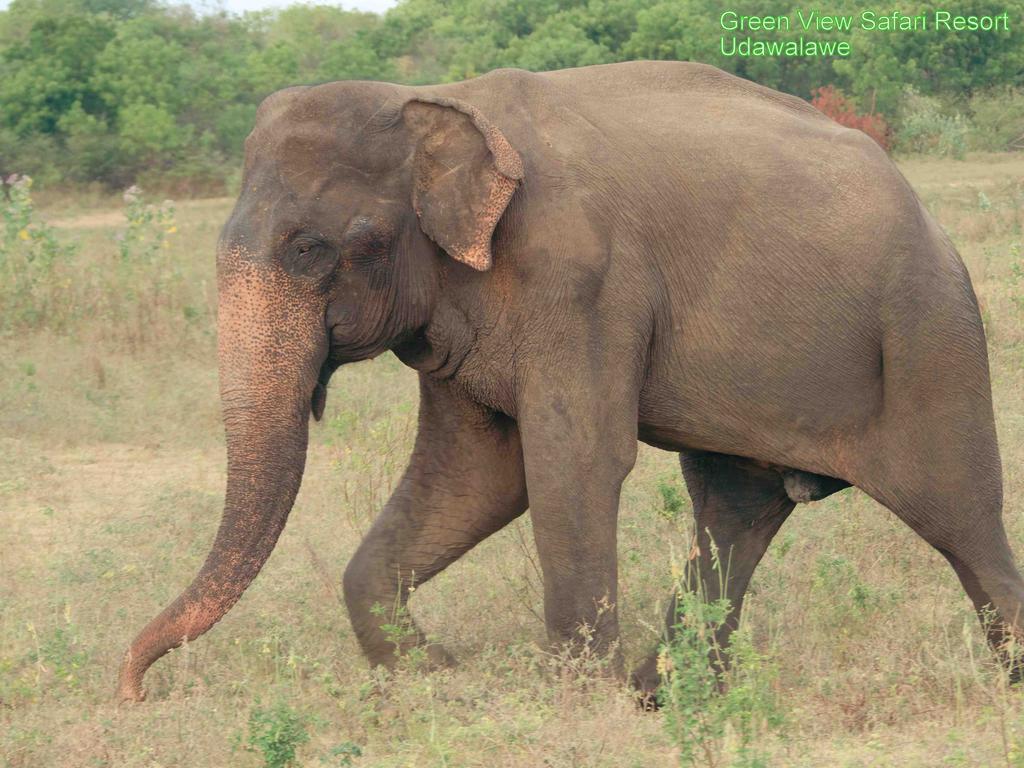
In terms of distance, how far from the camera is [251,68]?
2542 cm

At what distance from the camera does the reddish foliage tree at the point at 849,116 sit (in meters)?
21.6

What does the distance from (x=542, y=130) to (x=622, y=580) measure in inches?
76.5

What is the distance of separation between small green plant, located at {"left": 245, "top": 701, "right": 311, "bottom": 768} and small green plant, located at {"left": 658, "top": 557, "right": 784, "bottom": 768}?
2.89 feet

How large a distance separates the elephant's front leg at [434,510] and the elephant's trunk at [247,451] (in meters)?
0.69

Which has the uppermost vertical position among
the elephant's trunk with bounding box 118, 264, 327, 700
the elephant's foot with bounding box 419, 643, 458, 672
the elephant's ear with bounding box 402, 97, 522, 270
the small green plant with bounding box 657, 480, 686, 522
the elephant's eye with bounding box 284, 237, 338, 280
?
the elephant's ear with bounding box 402, 97, 522, 270

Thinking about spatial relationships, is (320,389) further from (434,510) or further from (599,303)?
(599,303)

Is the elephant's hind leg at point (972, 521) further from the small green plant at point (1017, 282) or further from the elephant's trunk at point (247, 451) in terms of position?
the small green plant at point (1017, 282)

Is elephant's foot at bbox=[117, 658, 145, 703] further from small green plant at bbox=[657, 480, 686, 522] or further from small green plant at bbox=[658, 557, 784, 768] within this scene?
small green plant at bbox=[657, 480, 686, 522]

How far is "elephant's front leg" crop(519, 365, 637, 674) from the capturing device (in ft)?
14.1

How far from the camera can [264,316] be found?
4.21 metres

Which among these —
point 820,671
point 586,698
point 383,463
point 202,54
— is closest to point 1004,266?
point 383,463

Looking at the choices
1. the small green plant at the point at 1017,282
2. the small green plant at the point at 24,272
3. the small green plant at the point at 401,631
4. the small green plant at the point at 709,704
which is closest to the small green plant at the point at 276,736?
the small green plant at the point at 401,631

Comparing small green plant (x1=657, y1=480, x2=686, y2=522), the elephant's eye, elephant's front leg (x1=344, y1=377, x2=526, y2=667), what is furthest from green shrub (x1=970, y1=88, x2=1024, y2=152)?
the elephant's eye

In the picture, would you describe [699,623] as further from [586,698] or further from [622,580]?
[622,580]
